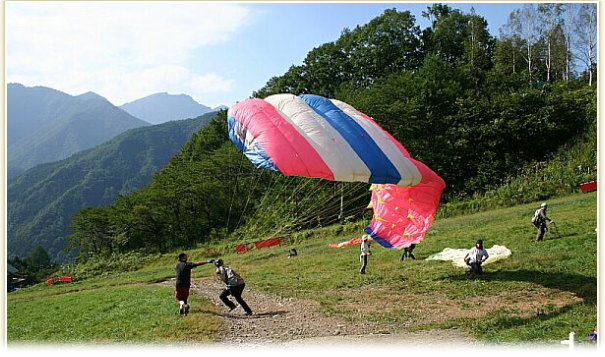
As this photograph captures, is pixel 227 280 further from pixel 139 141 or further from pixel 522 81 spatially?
pixel 139 141

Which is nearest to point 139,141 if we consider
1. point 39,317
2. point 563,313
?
point 39,317

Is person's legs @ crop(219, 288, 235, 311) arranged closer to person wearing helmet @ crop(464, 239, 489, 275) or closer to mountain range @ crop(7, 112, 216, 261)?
person wearing helmet @ crop(464, 239, 489, 275)

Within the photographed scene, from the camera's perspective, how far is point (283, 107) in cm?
1085

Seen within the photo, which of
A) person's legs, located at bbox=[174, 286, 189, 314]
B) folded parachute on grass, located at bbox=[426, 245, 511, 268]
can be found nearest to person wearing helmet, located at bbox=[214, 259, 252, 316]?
person's legs, located at bbox=[174, 286, 189, 314]

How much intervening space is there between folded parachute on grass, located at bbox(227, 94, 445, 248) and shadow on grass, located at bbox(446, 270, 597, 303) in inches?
74.6

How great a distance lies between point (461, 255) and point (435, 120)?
19.6 metres

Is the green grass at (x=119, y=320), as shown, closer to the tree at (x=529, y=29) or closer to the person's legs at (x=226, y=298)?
the person's legs at (x=226, y=298)

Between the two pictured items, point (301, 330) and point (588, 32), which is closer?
point (301, 330)

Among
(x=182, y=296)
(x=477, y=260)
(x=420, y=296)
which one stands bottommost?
(x=420, y=296)

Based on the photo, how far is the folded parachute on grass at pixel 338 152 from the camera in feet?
30.9

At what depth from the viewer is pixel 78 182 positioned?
350 ft

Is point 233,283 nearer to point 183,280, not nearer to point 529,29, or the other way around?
point 183,280

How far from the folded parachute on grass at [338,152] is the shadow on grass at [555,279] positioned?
1896 mm

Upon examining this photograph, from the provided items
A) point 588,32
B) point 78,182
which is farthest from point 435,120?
point 78,182
